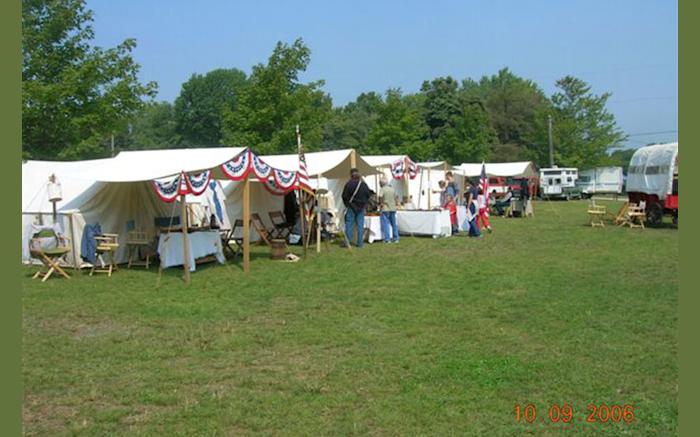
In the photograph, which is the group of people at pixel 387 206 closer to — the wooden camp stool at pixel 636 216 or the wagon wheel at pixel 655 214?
the wooden camp stool at pixel 636 216

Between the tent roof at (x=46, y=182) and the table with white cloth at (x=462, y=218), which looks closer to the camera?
the tent roof at (x=46, y=182)

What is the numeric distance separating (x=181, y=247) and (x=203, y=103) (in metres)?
60.0

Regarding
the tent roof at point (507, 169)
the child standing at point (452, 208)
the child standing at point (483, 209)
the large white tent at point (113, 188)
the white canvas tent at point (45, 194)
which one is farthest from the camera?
the tent roof at point (507, 169)

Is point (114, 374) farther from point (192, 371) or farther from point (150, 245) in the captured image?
point (150, 245)

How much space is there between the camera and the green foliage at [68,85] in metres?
17.1

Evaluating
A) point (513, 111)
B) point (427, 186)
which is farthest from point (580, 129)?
point (427, 186)

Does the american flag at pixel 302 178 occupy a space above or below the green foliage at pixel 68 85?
below

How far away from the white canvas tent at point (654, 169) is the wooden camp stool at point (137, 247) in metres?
14.4

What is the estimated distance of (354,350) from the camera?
6.04 m

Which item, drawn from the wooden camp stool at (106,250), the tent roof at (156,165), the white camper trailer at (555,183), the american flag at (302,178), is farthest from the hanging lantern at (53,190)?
the white camper trailer at (555,183)

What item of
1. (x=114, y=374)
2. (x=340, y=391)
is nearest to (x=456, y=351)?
(x=340, y=391)

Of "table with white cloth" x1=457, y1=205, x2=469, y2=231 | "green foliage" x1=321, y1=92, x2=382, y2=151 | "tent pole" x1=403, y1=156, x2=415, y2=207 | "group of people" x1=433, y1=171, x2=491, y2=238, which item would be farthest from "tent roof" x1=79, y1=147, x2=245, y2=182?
"green foliage" x1=321, y1=92, x2=382, y2=151

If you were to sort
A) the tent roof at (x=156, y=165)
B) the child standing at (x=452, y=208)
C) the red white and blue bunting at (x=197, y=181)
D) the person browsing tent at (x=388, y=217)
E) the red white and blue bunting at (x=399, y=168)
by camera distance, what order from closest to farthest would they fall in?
1. the red white and blue bunting at (x=197, y=181)
2. the tent roof at (x=156, y=165)
3. the person browsing tent at (x=388, y=217)
4. the child standing at (x=452, y=208)
5. the red white and blue bunting at (x=399, y=168)

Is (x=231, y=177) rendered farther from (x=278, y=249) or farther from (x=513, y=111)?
(x=513, y=111)
